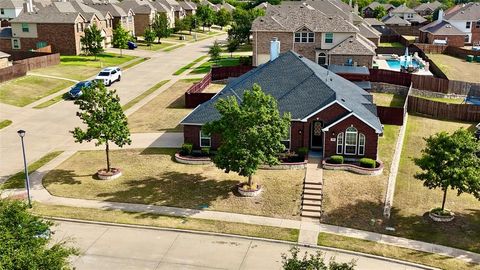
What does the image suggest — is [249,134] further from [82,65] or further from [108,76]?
[82,65]

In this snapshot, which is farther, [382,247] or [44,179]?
[44,179]

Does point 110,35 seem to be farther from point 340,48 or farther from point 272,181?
point 272,181

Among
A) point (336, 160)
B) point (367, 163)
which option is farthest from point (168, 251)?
point (367, 163)

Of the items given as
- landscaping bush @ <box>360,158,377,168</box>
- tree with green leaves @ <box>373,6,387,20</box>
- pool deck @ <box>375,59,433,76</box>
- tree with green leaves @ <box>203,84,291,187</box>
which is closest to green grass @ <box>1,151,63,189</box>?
tree with green leaves @ <box>203,84,291,187</box>

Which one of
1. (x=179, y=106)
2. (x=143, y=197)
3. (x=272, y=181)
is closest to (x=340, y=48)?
(x=179, y=106)

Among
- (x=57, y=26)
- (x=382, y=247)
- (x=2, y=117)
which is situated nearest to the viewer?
(x=382, y=247)

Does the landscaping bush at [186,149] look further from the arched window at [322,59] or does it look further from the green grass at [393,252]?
the arched window at [322,59]

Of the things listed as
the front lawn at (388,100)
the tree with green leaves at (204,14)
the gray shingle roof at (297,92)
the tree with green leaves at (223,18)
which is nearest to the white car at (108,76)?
the gray shingle roof at (297,92)
